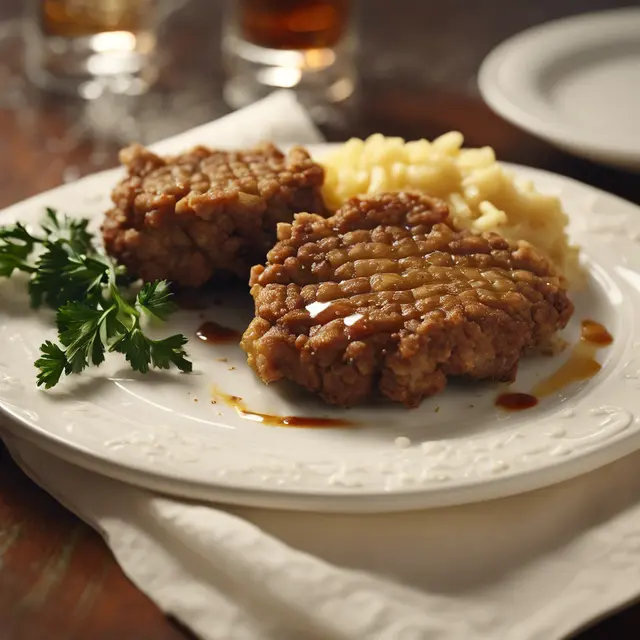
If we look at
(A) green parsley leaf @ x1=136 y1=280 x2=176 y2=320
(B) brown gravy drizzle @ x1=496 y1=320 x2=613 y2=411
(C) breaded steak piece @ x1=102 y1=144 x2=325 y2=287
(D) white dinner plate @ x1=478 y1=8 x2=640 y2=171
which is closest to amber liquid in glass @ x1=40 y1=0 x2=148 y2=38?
(D) white dinner plate @ x1=478 y1=8 x2=640 y2=171

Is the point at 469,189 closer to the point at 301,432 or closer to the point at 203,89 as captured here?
the point at 301,432

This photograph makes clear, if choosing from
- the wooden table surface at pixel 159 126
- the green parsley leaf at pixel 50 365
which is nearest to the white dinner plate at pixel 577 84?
the wooden table surface at pixel 159 126

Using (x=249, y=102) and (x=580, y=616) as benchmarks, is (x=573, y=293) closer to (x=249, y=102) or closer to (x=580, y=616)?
(x=580, y=616)

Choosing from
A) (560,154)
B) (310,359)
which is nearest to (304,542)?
(310,359)

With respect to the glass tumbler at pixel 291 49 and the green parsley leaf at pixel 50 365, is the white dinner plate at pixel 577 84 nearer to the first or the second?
the glass tumbler at pixel 291 49

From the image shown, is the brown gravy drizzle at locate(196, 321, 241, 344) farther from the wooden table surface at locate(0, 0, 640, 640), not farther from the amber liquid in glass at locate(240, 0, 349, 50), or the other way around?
the amber liquid in glass at locate(240, 0, 349, 50)

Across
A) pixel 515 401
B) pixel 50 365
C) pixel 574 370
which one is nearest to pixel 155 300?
pixel 50 365

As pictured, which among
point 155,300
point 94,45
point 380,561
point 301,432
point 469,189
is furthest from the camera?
point 94,45
